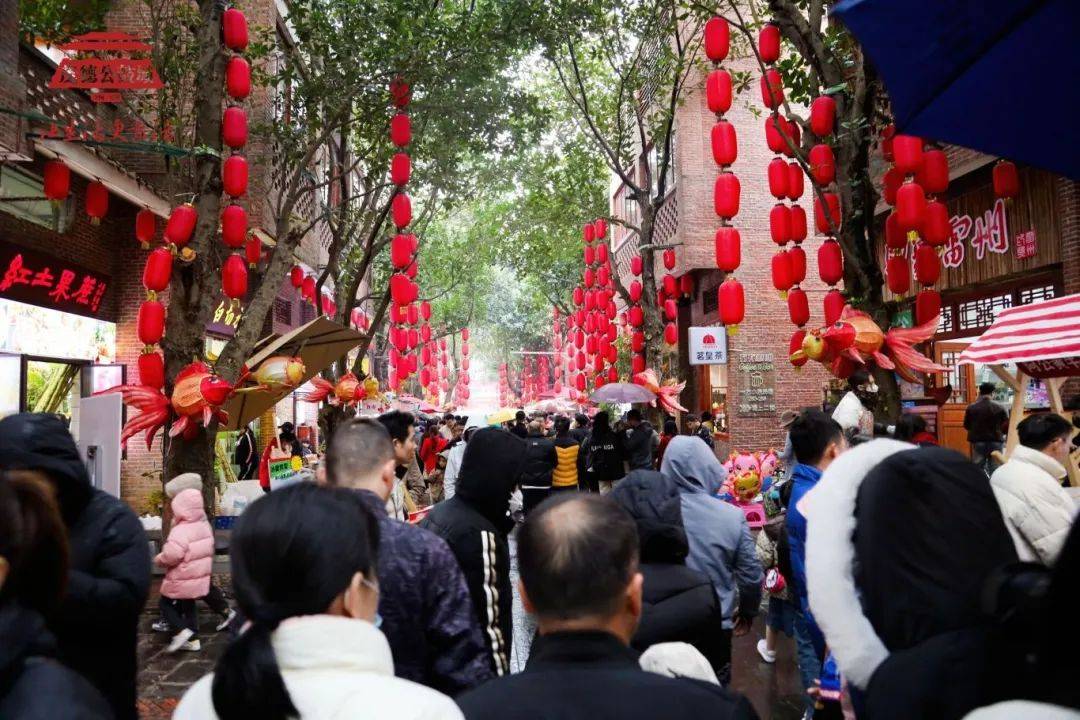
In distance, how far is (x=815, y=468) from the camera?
451cm

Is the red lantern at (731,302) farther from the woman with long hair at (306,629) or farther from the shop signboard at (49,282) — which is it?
the woman with long hair at (306,629)

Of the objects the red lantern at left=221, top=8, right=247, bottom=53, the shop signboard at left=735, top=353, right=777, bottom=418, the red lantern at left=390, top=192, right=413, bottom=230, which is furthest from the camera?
the shop signboard at left=735, top=353, right=777, bottom=418

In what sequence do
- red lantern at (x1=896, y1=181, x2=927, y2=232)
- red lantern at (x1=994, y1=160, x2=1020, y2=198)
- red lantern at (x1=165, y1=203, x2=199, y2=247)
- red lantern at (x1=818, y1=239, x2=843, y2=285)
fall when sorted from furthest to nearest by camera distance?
1. red lantern at (x1=818, y1=239, x2=843, y2=285)
2. red lantern at (x1=165, y1=203, x2=199, y2=247)
3. red lantern at (x1=994, y1=160, x2=1020, y2=198)
4. red lantern at (x1=896, y1=181, x2=927, y2=232)

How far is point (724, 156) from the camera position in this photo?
9.89 m

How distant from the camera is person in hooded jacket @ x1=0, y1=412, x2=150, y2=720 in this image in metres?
2.83

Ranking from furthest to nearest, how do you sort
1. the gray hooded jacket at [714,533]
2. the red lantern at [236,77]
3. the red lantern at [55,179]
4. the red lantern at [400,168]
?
the red lantern at [400,168], the red lantern at [55,179], the red lantern at [236,77], the gray hooded jacket at [714,533]

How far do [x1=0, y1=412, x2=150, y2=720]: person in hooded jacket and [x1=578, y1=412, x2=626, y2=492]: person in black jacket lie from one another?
9518mm

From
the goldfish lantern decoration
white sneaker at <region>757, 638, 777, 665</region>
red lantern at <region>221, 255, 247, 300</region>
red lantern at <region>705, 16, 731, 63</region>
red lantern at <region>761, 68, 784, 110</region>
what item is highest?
red lantern at <region>705, 16, 731, 63</region>

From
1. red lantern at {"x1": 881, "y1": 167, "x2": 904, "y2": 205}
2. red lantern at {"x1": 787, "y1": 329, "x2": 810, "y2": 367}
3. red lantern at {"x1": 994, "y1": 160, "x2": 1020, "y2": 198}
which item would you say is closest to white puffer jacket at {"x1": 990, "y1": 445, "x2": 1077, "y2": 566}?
red lantern at {"x1": 787, "y1": 329, "x2": 810, "y2": 367}

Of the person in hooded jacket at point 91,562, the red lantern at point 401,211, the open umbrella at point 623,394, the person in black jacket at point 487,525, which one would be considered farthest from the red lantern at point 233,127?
the open umbrella at point 623,394

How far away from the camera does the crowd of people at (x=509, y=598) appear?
159cm

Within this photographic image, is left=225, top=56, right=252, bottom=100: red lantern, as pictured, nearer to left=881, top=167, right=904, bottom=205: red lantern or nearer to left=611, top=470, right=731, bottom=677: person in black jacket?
left=881, top=167, right=904, bottom=205: red lantern

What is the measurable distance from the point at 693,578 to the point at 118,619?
2.10 meters

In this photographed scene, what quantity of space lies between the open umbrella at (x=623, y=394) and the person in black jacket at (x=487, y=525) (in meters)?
10.4
